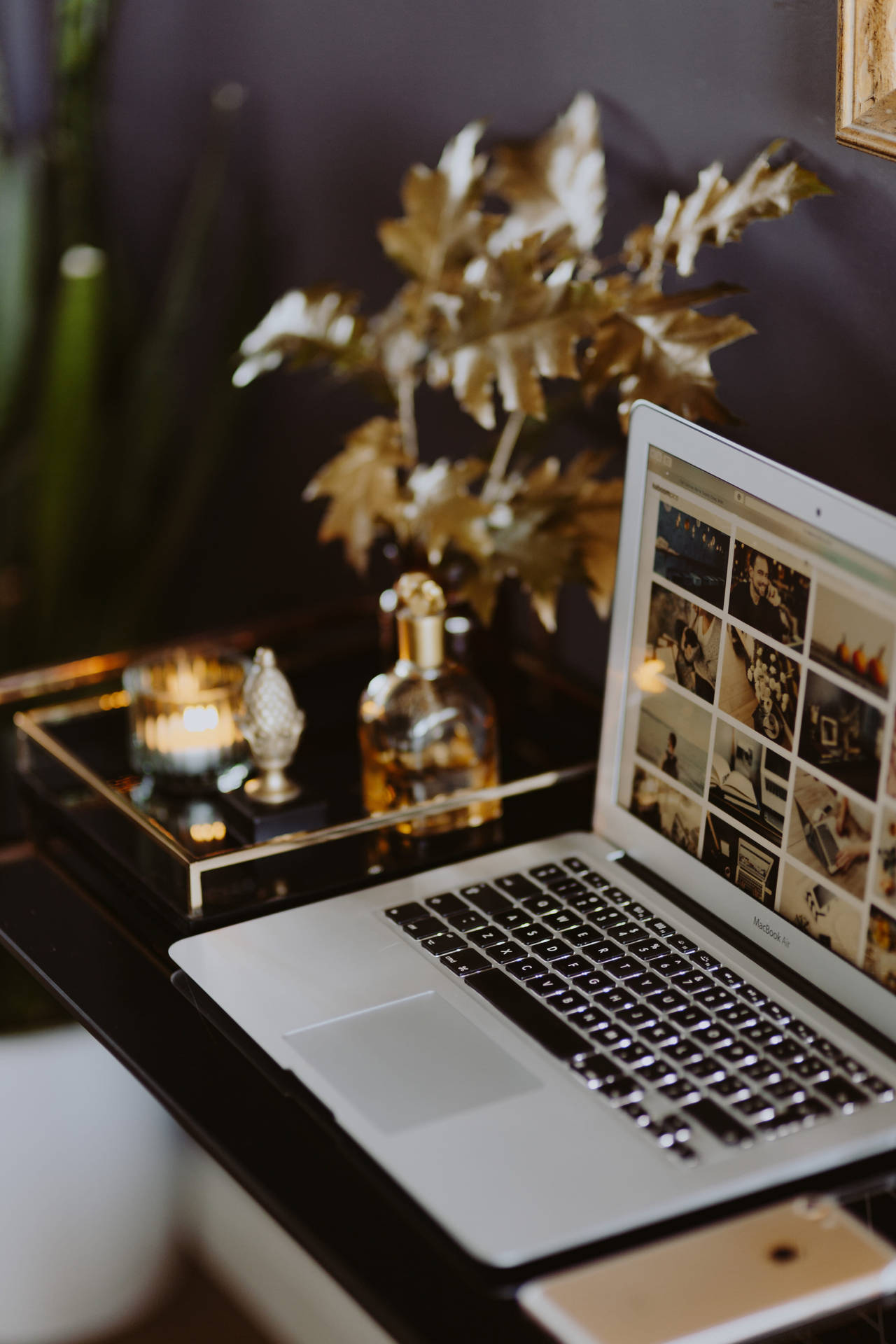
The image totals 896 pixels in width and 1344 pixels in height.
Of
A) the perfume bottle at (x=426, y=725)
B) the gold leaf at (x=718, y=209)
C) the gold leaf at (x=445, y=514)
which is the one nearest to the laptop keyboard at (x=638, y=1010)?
the perfume bottle at (x=426, y=725)

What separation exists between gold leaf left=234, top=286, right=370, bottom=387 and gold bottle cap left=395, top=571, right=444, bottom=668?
208mm

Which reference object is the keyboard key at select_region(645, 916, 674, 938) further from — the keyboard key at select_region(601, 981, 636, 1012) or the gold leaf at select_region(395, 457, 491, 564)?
the gold leaf at select_region(395, 457, 491, 564)

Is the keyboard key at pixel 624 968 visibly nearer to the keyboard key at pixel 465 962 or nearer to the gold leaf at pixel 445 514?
the keyboard key at pixel 465 962

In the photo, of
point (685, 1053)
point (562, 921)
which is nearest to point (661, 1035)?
point (685, 1053)

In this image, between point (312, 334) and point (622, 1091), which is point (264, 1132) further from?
point (312, 334)

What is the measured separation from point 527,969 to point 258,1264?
853 millimetres

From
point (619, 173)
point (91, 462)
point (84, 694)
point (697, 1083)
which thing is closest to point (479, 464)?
point (619, 173)

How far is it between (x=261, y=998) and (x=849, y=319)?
1.78 feet

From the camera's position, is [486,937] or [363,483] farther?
[363,483]

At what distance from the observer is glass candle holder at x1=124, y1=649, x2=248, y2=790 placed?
1.05m

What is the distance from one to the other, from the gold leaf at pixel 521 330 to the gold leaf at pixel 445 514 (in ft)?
0.24

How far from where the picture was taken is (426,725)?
1.03m

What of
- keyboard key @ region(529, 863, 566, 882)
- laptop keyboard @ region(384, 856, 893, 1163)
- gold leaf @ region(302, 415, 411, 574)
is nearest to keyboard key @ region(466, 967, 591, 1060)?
laptop keyboard @ region(384, 856, 893, 1163)

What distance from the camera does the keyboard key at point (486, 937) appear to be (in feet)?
2.92
